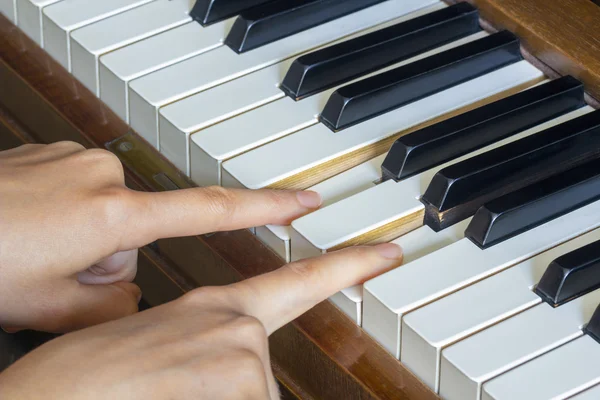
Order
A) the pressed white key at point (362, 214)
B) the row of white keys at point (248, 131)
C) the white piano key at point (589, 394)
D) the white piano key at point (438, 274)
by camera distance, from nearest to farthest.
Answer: the white piano key at point (589, 394) < the white piano key at point (438, 274) < the pressed white key at point (362, 214) < the row of white keys at point (248, 131)


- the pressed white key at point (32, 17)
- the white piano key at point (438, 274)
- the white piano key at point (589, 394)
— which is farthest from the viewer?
the pressed white key at point (32, 17)

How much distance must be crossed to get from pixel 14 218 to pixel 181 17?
0.51 m

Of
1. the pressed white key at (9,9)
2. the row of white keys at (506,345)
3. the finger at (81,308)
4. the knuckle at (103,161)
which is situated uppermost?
the pressed white key at (9,9)

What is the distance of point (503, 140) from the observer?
1.41 metres

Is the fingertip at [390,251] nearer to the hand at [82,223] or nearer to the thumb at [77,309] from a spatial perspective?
the hand at [82,223]

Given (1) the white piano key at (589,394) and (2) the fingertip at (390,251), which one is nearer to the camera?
(1) the white piano key at (589,394)

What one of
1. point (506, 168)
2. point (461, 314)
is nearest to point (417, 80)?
point (506, 168)

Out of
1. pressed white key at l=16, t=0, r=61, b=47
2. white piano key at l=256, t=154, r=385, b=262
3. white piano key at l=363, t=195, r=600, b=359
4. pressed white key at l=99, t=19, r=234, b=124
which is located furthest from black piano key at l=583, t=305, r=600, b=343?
pressed white key at l=16, t=0, r=61, b=47

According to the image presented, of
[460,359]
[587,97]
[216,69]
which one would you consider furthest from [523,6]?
[460,359]

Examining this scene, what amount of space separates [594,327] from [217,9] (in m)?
0.81

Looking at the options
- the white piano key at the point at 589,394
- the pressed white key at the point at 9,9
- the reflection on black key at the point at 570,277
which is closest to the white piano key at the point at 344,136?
the reflection on black key at the point at 570,277

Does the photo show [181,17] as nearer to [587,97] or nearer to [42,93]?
[42,93]

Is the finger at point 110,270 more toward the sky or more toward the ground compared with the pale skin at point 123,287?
more toward the ground

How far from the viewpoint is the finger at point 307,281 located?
1.24 meters
